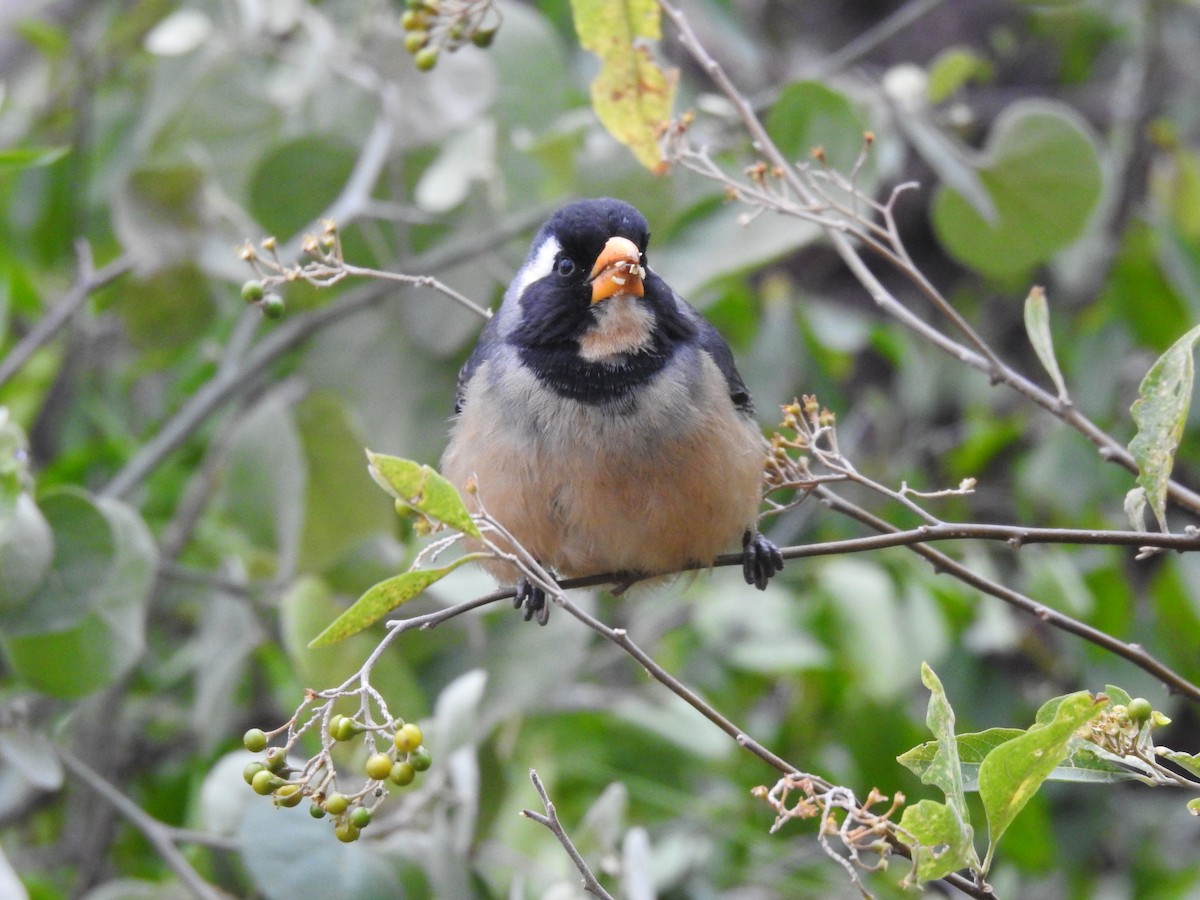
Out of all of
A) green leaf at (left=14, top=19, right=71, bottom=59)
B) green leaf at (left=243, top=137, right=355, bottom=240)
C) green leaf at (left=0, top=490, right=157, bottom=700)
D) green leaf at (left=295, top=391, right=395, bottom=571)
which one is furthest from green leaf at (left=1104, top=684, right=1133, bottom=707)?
green leaf at (left=14, top=19, right=71, bottom=59)

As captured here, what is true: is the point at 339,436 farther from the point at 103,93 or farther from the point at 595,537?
the point at 103,93

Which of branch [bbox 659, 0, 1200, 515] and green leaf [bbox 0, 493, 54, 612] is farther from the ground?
branch [bbox 659, 0, 1200, 515]

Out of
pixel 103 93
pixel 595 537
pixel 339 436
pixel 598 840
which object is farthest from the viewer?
pixel 103 93

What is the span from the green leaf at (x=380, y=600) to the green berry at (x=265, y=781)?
185mm

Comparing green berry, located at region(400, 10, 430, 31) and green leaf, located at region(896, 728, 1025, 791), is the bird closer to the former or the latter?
green berry, located at region(400, 10, 430, 31)

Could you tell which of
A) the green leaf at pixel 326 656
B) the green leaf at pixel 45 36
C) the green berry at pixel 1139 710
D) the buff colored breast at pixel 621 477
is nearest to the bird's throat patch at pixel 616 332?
the buff colored breast at pixel 621 477

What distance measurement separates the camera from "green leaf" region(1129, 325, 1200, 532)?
78.7 inches

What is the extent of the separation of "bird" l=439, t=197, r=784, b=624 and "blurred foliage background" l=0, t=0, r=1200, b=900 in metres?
0.50

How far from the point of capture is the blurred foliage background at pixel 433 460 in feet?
11.1

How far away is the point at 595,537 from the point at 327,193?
184 cm

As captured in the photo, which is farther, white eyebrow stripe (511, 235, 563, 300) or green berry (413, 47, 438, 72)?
white eyebrow stripe (511, 235, 563, 300)

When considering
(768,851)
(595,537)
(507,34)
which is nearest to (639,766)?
(768,851)

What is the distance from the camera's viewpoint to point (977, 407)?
5895mm

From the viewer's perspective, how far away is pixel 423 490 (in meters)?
1.85
